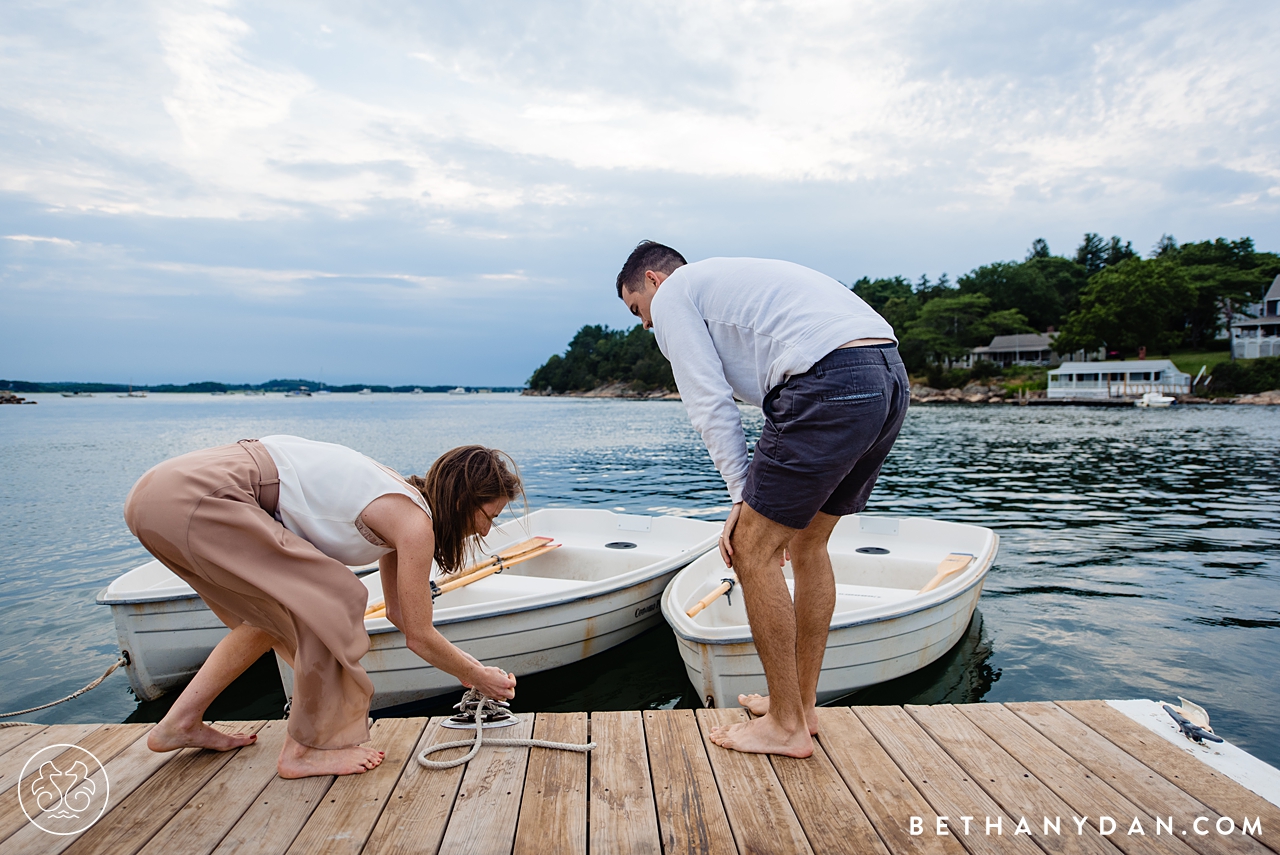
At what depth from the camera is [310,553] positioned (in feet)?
6.94

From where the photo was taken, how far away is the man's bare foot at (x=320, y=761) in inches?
90.0

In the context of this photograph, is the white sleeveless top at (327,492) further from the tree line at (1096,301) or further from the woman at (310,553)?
the tree line at (1096,301)

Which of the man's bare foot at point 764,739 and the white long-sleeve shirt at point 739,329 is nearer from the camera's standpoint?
the white long-sleeve shirt at point 739,329

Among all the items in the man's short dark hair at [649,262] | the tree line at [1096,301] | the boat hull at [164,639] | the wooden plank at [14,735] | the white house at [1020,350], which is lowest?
the boat hull at [164,639]

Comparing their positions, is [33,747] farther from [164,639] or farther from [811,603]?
[811,603]

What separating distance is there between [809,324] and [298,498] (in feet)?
5.71

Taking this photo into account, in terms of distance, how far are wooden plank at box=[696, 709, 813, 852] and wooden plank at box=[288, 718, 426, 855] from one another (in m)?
1.07

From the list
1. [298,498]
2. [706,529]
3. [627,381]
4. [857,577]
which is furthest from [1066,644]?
[627,381]

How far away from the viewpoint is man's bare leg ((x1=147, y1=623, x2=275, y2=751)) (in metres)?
2.41

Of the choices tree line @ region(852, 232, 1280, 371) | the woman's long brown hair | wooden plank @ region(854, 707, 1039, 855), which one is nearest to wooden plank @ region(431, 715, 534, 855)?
the woman's long brown hair

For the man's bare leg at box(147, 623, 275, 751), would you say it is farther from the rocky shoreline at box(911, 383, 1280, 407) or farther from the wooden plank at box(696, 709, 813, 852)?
the rocky shoreline at box(911, 383, 1280, 407)

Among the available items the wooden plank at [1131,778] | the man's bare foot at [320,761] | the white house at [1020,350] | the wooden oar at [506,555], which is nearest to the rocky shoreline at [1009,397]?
the white house at [1020,350]

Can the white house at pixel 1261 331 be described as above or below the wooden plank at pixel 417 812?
above

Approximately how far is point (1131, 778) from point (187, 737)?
3.24 metres
